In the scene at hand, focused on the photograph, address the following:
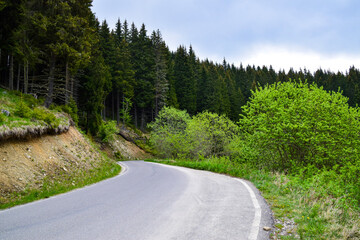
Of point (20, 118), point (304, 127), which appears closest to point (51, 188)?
point (20, 118)

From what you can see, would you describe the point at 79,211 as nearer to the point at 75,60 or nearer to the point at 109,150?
the point at 75,60

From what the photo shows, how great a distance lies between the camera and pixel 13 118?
10570 millimetres

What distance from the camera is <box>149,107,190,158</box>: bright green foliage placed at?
1348 inches

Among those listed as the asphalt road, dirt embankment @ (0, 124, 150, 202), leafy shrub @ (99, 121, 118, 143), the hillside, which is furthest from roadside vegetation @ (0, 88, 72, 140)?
leafy shrub @ (99, 121, 118, 143)

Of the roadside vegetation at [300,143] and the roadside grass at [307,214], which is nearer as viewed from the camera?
the roadside grass at [307,214]

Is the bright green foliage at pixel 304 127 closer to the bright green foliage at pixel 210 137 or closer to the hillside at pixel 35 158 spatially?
the hillside at pixel 35 158

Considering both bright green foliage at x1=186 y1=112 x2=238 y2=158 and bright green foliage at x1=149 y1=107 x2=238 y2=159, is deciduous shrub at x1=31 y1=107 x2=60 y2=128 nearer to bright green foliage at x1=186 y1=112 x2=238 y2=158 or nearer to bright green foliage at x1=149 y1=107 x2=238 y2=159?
bright green foliage at x1=149 y1=107 x2=238 y2=159

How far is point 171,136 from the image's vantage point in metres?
35.3

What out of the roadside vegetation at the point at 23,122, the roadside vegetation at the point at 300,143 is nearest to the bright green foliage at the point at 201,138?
the roadside vegetation at the point at 300,143

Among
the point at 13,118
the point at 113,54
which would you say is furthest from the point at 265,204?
the point at 113,54

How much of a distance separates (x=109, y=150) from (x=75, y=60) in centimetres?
1921

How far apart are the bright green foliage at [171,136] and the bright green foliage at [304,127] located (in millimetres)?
19820

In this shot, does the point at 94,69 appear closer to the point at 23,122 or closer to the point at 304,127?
the point at 23,122

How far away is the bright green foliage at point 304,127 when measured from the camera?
462 inches
